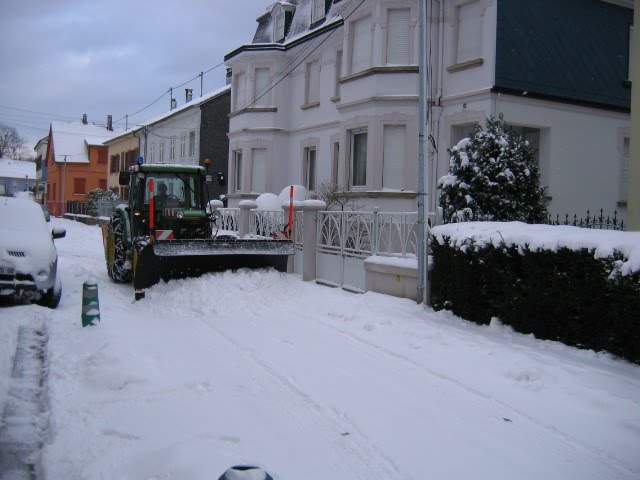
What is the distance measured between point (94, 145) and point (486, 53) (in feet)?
177

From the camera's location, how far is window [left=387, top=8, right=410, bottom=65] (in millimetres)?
16266

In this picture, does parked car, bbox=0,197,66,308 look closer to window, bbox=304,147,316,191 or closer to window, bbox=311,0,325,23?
window, bbox=304,147,316,191

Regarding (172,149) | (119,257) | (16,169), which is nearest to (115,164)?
(172,149)

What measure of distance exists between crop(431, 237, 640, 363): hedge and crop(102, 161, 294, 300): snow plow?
3.36m

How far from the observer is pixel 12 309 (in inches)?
367

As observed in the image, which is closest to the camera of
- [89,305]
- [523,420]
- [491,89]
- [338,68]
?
[523,420]

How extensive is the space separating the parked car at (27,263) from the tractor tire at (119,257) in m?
2.14

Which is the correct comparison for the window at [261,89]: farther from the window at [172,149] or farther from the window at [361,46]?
the window at [172,149]

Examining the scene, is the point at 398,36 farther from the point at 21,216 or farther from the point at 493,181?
the point at 21,216

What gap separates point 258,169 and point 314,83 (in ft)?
12.6

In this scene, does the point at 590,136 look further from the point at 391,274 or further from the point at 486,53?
the point at 391,274

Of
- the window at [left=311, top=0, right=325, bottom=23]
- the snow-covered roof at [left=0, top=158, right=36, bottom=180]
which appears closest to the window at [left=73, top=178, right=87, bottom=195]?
the snow-covered roof at [left=0, top=158, right=36, bottom=180]

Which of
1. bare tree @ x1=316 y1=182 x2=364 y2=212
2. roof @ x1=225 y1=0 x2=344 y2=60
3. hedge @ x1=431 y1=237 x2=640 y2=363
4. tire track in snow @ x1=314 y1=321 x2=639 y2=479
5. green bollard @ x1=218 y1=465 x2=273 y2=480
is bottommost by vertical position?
tire track in snow @ x1=314 y1=321 x2=639 y2=479

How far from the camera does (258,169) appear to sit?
23.2 m
